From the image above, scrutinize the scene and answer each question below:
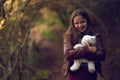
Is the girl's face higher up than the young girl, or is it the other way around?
the girl's face

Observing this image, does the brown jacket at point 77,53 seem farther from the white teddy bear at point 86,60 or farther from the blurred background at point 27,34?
the blurred background at point 27,34

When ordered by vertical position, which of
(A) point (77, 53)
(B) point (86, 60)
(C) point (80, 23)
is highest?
(C) point (80, 23)

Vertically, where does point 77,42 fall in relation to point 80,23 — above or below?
below

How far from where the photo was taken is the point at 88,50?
222 inches

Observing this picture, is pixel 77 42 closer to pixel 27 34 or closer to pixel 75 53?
pixel 75 53

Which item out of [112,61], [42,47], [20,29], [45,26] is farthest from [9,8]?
[45,26]

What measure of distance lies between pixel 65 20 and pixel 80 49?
7.66 meters

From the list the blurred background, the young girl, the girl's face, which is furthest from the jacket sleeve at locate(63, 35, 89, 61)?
the blurred background

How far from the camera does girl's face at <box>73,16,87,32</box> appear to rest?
576cm

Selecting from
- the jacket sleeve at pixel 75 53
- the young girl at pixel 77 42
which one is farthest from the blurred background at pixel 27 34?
the jacket sleeve at pixel 75 53

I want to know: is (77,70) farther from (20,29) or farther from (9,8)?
(20,29)

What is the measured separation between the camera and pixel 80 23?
577 centimetres

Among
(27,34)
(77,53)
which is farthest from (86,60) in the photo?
(27,34)

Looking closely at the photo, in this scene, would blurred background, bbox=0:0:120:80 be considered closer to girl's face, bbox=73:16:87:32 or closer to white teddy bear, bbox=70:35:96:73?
girl's face, bbox=73:16:87:32
